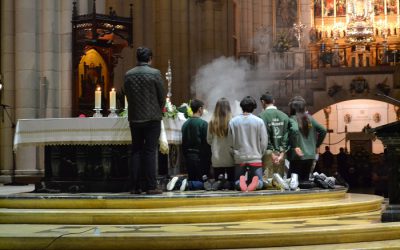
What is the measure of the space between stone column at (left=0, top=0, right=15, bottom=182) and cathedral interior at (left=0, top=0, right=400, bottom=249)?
3 centimetres

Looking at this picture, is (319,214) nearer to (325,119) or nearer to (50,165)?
(50,165)

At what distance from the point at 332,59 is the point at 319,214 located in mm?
21037

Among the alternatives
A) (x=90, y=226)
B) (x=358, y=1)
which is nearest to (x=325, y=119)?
(x=358, y=1)

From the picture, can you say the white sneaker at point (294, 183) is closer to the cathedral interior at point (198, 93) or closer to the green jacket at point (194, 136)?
the cathedral interior at point (198, 93)


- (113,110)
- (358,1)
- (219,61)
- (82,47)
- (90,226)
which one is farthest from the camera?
(358,1)

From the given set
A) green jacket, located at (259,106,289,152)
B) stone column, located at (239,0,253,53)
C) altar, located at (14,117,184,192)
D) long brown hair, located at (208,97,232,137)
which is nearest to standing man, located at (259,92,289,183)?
green jacket, located at (259,106,289,152)

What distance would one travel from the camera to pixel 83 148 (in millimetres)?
12062

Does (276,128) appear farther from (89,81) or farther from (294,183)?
(89,81)

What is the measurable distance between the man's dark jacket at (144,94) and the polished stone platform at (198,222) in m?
1.10

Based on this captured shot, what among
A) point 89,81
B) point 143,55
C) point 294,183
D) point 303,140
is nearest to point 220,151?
point 294,183

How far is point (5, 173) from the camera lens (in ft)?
58.4

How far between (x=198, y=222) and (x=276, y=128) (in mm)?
2946

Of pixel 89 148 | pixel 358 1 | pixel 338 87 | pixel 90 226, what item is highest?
pixel 358 1

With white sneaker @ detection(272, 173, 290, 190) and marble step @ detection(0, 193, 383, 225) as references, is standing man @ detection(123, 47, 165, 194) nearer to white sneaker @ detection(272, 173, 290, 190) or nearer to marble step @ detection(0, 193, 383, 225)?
marble step @ detection(0, 193, 383, 225)
